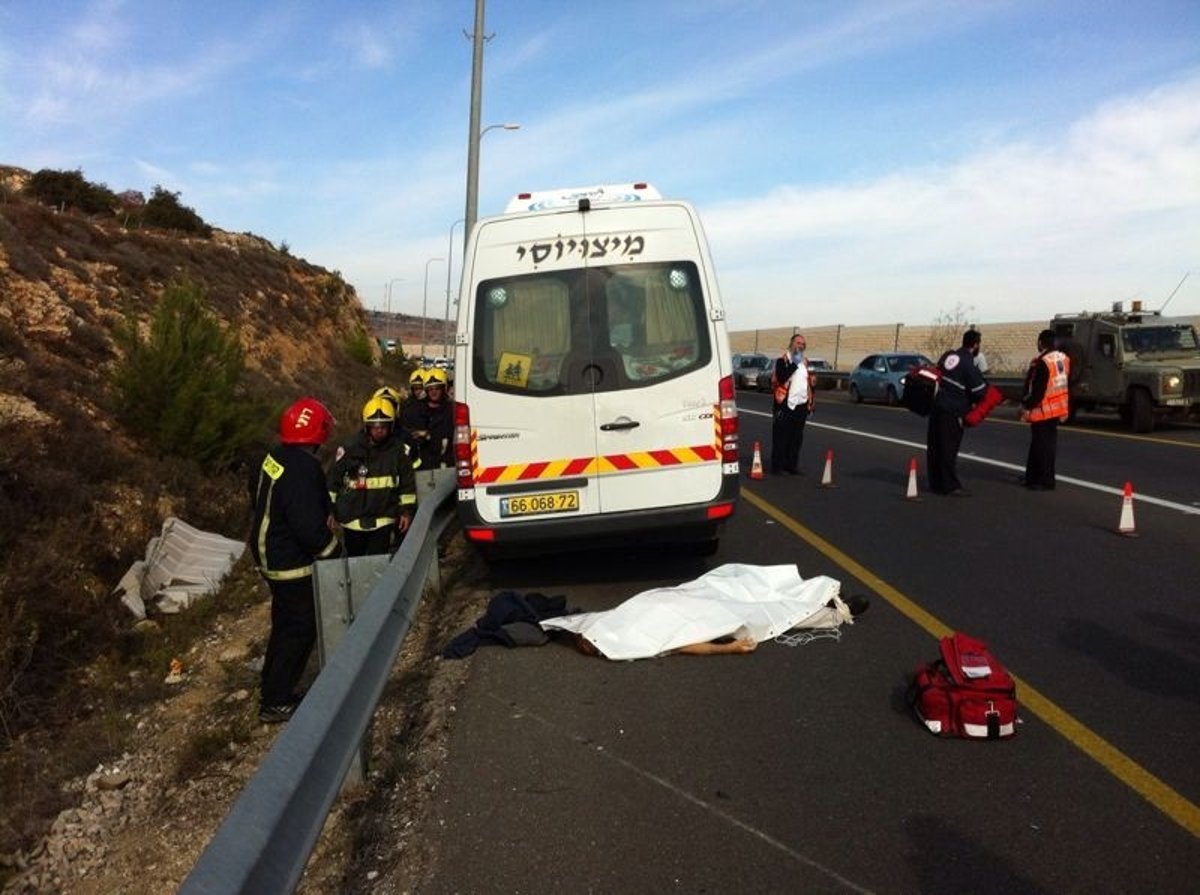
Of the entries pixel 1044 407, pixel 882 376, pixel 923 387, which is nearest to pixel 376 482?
pixel 923 387

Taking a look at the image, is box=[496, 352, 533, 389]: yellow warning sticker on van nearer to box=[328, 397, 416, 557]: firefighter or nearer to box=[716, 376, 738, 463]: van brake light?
box=[328, 397, 416, 557]: firefighter

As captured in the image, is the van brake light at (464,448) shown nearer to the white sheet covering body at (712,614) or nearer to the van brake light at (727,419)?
the white sheet covering body at (712,614)

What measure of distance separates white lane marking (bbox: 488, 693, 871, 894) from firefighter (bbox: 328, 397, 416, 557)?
6.41 ft

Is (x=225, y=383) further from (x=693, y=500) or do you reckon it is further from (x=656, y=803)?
(x=656, y=803)

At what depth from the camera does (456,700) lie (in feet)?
16.7

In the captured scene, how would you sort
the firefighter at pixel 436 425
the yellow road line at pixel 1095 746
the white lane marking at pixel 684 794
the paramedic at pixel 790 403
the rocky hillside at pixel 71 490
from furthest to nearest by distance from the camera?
the paramedic at pixel 790 403
the firefighter at pixel 436 425
the rocky hillside at pixel 71 490
the yellow road line at pixel 1095 746
the white lane marking at pixel 684 794

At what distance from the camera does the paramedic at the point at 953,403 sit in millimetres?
11445

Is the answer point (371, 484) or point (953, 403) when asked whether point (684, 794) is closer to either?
point (371, 484)

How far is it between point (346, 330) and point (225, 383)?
2447 centimetres

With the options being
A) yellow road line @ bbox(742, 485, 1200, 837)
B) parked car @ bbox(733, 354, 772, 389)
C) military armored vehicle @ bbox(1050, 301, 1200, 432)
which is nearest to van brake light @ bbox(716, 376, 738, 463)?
yellow road line @ bbox(742, 485, 1200, 837)

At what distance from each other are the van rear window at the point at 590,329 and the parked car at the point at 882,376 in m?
24.7

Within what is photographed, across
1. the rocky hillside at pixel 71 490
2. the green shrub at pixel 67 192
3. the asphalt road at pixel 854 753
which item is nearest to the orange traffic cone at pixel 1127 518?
the asphalt road at pixel 854 753

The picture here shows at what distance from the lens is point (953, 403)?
11438 mm

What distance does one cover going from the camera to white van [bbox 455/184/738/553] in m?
6.75
